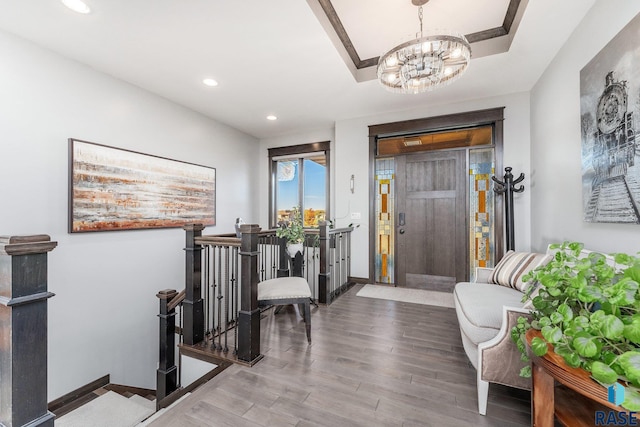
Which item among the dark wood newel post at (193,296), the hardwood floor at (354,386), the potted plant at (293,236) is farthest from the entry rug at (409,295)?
the dark wood newel post at (193,296)

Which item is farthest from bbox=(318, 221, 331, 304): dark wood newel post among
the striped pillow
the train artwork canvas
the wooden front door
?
the train artwork canvas

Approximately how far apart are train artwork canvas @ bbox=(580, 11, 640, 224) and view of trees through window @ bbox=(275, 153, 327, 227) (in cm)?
365

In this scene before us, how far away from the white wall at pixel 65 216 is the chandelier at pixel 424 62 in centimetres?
309

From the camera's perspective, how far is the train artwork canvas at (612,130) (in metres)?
1.56

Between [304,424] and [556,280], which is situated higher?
[556,280]

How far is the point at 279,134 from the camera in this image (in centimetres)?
539

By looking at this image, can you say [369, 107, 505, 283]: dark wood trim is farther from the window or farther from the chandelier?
the chandelier

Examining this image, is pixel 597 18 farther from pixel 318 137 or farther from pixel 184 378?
pixel 184 378

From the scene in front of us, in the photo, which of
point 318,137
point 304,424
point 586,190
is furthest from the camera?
point 318,137

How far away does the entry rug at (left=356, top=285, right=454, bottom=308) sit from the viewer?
3.47 metres

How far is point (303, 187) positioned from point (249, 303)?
3.44 metres

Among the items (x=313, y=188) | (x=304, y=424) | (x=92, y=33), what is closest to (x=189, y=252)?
(x=304, y=424)

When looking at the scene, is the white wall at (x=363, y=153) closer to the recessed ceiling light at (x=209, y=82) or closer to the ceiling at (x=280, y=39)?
the ceiling at (x=280, y=39)

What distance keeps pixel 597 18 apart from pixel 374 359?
3.16 m
